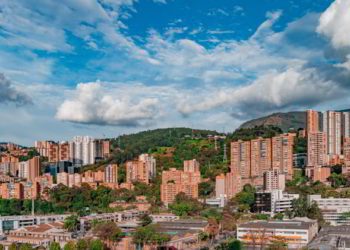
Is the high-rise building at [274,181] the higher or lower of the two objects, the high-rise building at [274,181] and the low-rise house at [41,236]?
the higher

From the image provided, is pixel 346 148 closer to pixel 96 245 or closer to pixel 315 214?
pixel 315 214

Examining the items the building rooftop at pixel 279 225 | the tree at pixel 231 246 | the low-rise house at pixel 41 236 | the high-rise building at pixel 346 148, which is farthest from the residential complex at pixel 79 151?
the tree at pixel 231 246

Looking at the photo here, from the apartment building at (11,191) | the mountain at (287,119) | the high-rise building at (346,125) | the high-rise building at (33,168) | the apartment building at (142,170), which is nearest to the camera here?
the apartment building at (11,191)

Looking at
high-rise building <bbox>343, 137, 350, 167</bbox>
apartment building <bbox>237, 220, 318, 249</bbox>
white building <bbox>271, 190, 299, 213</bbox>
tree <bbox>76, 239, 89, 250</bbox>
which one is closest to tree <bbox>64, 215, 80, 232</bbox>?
tree <bbox>76, 239, 89, 250</bbox>

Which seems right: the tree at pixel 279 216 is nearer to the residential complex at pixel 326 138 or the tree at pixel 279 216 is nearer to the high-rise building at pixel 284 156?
the high-rise building at pixel 284 156

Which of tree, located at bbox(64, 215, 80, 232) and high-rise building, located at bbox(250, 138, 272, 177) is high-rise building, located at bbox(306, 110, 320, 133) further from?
tree, located at bbox(64, 215, 80, 232)

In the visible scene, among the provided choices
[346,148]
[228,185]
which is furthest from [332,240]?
[346,148]
